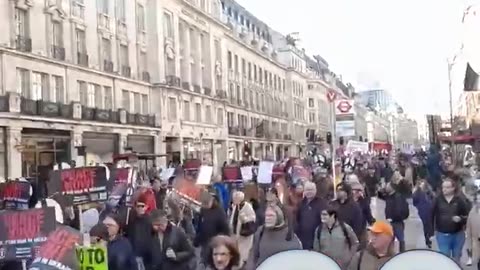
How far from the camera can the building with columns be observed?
1319 inches

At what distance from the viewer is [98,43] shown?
41812 millimetres

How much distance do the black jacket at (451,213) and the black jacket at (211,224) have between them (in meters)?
3.02

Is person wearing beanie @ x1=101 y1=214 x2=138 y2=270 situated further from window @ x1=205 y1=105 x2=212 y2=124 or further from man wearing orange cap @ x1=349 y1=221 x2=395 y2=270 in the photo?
window @ x1=205 y1=105 x2=212 y2=124

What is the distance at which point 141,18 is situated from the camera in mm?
49406

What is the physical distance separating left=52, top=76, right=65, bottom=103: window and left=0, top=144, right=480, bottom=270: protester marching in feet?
64.3

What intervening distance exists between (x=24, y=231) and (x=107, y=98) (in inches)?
1352

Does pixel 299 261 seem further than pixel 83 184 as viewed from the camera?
No

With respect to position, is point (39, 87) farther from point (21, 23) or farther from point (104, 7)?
point (104, 7)

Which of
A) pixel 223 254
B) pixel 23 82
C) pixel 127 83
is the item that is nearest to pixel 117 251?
pixel 223 254

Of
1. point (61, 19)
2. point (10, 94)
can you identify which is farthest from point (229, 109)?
point (10, 94)

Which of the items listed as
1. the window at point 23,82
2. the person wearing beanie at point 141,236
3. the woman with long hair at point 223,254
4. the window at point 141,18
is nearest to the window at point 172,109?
the window at point 141,18

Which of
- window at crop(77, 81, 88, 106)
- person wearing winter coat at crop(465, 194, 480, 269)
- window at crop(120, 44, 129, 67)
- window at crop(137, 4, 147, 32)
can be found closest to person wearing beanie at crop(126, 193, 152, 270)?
person wearing winter coat at crop(465, 194, 480, 269)

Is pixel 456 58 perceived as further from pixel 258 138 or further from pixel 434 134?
pixel 434 134

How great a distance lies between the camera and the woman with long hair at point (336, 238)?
8.34 meters
